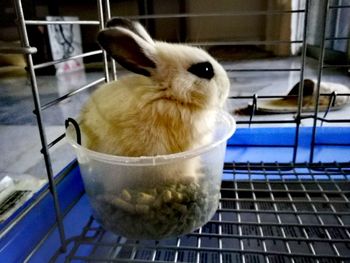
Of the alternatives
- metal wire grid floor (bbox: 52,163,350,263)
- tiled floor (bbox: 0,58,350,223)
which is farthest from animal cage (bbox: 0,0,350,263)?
tiled floor (bbox: 0,58,350,223)

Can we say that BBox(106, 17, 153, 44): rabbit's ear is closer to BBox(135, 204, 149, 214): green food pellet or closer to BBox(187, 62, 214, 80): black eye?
BBox(187, 62, 214, 80): black eye

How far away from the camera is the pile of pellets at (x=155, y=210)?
49 centimetres

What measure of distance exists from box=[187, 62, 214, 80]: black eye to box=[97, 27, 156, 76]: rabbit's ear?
6 centimetres

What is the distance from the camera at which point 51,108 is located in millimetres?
1616

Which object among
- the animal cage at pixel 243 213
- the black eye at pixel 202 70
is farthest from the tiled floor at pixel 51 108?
the black eye at pixel 202 70

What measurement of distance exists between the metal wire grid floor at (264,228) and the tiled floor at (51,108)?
45 centimetres

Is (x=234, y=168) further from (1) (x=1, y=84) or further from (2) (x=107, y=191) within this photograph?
(1) (x=1, y=84)

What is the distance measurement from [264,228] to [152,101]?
32cm

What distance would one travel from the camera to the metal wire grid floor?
51cm

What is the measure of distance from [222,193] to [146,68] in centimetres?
33

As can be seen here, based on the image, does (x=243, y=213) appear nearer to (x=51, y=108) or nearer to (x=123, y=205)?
(x=123, y=205)

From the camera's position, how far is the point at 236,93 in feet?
5.61

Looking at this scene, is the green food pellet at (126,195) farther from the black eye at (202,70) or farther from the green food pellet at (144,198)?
the black eye at (202,70)

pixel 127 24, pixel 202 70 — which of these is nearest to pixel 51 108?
pixel 127 24
